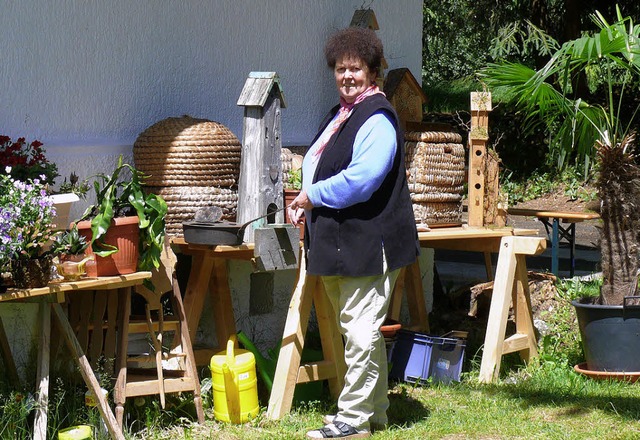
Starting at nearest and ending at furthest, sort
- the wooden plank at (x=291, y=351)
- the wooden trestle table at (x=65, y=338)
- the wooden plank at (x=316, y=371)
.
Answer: the wooden trestle table at (x=65, y=338) → the wooden plank at (x=291, y=351) → the wooden plank at (x=316, y=371)

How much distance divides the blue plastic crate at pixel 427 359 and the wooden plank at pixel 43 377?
2.40 meters

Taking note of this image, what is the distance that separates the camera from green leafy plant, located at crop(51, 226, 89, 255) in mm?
4223

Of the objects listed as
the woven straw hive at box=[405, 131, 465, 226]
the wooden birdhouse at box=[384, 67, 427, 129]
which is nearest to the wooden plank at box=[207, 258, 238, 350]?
the woven straw hive at box=[405, 131, 465, 226]

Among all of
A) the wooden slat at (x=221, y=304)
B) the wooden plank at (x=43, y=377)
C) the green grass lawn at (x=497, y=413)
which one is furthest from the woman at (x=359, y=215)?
the wooden plank at (x=43, y=377)

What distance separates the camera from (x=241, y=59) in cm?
624

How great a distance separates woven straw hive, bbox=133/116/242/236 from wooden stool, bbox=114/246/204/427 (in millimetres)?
411

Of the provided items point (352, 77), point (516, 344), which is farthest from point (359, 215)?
point (516, 344)

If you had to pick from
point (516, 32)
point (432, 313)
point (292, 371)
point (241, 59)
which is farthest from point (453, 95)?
point (292, 371)

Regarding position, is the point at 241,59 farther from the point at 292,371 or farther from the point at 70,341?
the point at 70,341

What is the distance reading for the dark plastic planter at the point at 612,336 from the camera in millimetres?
5742

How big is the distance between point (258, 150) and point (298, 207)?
2.05 feet

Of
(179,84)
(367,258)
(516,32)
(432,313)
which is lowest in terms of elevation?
(432,313)

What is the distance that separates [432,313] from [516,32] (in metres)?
9.65

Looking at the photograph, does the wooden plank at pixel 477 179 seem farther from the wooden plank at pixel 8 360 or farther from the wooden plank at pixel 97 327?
the wooden plank at pixel 8 360
